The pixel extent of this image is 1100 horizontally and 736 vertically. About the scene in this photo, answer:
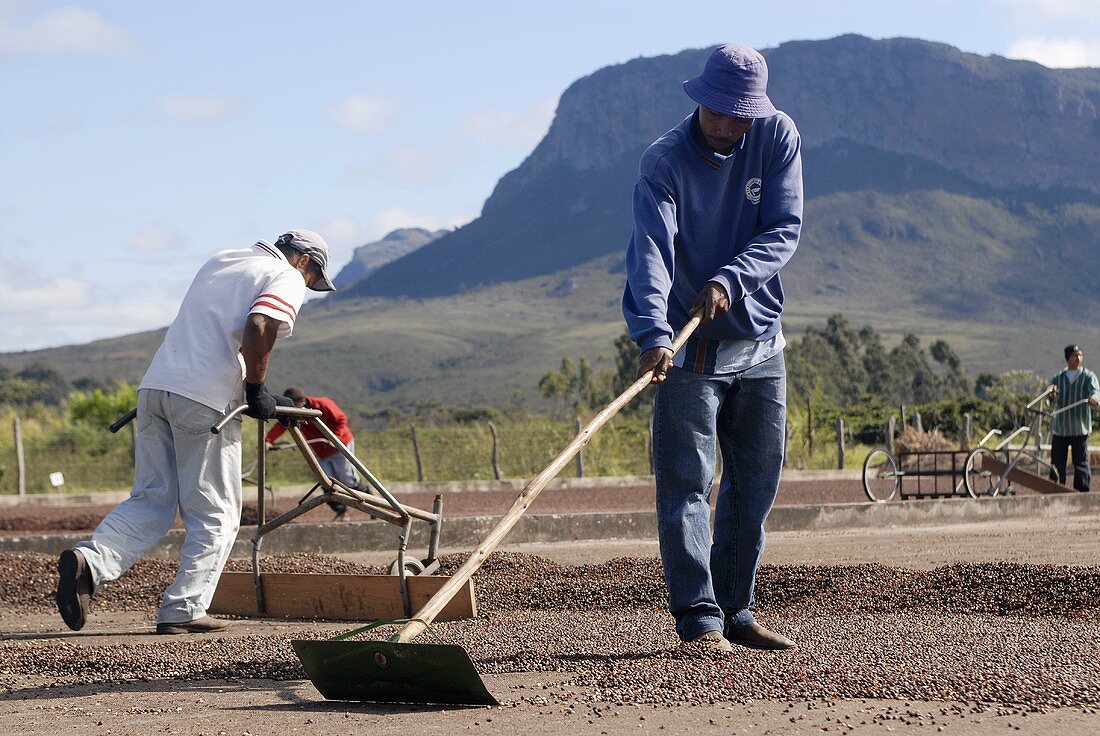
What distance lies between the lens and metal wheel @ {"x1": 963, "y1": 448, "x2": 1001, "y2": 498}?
15.8m

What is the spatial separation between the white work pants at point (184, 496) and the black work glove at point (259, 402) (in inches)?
6.8

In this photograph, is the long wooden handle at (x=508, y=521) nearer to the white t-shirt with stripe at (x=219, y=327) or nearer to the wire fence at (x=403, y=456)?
the white t-shirt with stripe at (x=219, y=327)

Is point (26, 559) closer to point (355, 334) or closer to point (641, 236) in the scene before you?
point (641, 236)

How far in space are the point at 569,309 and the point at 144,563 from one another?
178845mm

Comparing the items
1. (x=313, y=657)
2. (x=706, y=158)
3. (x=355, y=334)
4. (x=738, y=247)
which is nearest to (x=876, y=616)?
(x=738, y=247)

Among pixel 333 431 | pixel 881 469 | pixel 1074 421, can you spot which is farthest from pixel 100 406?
pixel 1074 421

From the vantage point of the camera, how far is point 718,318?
522cm

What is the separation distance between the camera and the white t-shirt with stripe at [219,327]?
6340mm

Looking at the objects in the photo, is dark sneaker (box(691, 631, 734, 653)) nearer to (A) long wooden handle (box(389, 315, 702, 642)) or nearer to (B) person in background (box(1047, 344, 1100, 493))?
(A) long wooden handle (box(389, 315, 702, 642))

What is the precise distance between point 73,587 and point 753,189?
3327 mm

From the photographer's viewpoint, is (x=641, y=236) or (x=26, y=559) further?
(x=26, y=559)

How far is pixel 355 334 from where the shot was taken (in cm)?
16425

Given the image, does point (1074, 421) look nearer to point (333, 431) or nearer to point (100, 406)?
point (333, 431)

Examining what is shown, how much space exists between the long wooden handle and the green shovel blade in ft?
0.26
